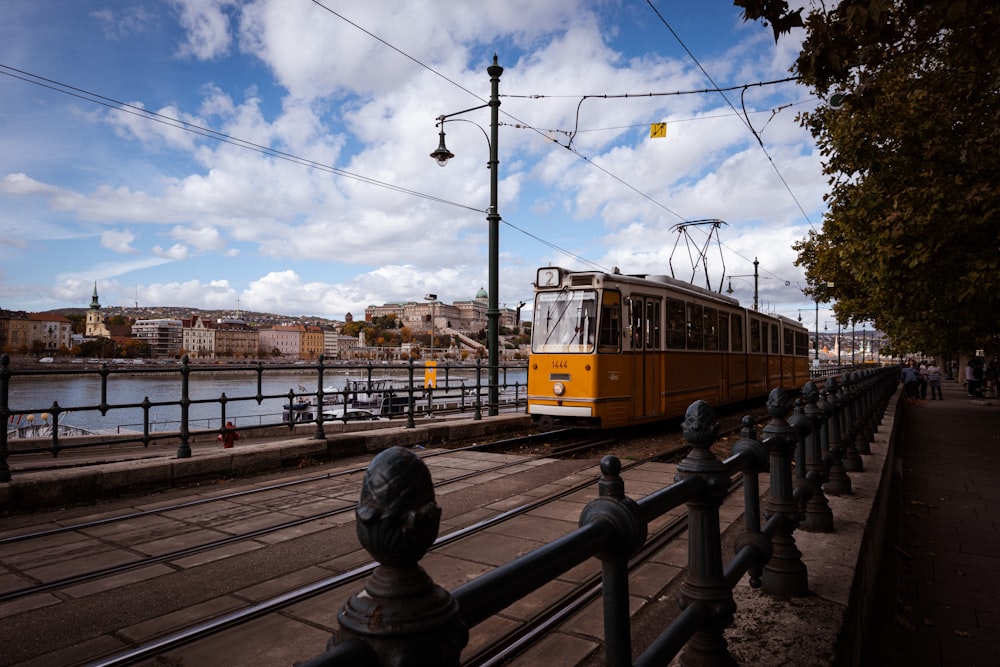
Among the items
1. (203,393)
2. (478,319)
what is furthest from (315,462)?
(478,319)

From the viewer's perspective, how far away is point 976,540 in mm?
5594

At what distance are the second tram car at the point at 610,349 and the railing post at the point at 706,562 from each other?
837 cm

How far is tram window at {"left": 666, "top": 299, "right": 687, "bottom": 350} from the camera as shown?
11953mm

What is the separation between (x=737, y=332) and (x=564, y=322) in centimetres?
727

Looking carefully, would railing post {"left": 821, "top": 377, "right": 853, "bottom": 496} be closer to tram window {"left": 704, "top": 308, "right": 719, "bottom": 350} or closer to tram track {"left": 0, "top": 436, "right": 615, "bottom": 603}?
tram track {"left": 0, "top": 436, "right": 615, "bottom": 603}

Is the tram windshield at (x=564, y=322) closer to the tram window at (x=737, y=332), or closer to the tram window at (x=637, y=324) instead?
the tram window at (x=637, y=324)

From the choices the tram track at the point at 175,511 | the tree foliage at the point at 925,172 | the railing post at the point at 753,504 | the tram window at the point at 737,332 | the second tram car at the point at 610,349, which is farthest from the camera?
the tram window at the point at 737,332

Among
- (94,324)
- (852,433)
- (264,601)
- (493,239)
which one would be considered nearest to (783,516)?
(264,601)

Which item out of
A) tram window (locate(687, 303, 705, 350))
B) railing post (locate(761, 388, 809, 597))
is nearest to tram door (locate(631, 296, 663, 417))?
tram window (locate(687, 303, 705, 350))

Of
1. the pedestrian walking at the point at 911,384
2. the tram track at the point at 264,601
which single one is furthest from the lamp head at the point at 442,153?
the pedestrian walking at the point at 911,384

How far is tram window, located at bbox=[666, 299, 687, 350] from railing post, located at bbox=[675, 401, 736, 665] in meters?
10.2

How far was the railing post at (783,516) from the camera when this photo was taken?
284 cm

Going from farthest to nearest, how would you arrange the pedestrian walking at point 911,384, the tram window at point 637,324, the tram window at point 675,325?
the pedestrian walking at point 911,384 → the tram window at point 675,325 → the tram window at point 637,324

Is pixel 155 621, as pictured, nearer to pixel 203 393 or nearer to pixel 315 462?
pixel 315 462
